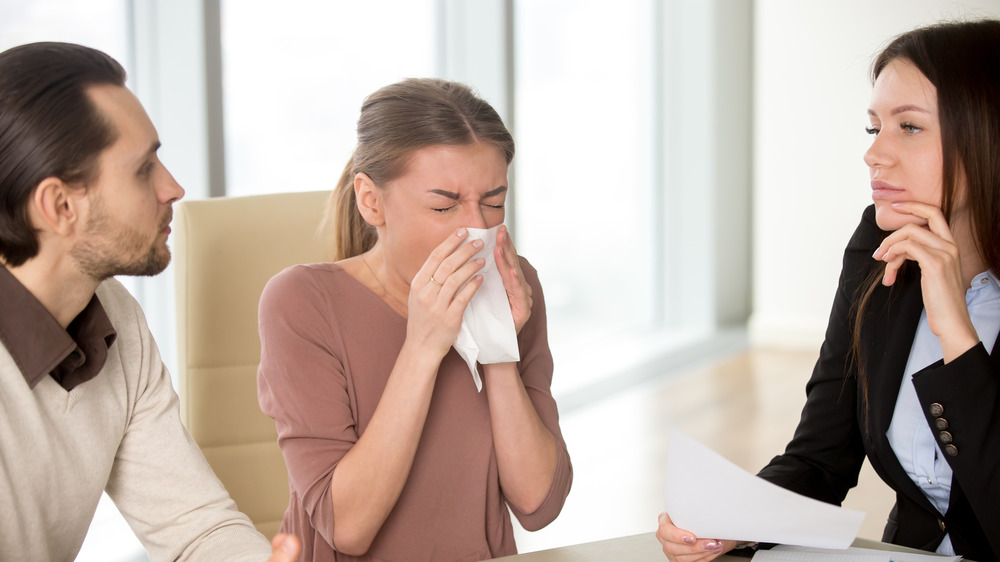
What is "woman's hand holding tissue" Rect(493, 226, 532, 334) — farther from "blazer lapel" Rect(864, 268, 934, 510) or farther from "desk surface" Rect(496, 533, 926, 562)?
"blazer lapel" Rect(864, 268, 934, 510)

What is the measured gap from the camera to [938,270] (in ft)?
4.90

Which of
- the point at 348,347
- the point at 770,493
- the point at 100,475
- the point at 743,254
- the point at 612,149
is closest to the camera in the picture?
the point at 770,493

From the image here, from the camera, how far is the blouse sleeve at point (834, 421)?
1.68 metres

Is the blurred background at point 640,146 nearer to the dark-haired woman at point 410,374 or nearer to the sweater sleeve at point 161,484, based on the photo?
the dark-haired woman at point 410,374

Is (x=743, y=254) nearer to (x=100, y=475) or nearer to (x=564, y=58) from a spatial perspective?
(x=564, y=58)

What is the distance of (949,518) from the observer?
1.52 meters

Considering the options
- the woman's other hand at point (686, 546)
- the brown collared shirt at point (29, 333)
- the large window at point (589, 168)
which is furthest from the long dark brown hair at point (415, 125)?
the large window at point (589, 168)

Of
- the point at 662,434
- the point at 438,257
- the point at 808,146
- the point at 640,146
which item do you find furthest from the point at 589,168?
the point at 438,257

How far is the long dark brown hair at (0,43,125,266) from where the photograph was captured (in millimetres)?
1207

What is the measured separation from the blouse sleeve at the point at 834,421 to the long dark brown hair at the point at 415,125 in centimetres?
66

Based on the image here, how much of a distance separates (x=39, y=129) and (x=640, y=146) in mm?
5034

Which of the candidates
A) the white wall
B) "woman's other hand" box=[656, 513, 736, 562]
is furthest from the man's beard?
the white wall

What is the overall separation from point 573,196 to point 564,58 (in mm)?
747

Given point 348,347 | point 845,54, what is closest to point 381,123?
point 348,347
